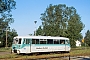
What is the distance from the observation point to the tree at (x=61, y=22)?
57812 mm

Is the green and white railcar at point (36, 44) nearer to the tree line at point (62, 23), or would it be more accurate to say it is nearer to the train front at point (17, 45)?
the train front at point (17, 45)

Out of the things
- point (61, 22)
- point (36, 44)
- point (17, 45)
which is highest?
point (61, 22)

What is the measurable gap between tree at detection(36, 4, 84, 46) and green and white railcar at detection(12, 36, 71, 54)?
26521 millimetres

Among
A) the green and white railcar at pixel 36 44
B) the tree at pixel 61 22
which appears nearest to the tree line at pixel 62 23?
the tree at pixel 61 22

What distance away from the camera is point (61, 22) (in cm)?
6006

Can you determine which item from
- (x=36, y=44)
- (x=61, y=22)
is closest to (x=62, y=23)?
(x=61, y=22)

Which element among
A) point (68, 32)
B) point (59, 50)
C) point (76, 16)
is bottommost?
point (59, 50)

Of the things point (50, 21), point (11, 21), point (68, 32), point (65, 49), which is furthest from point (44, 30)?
point (65, 49)

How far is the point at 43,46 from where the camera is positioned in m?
28.7

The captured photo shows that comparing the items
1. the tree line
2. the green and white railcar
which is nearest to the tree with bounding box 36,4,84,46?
the tree line

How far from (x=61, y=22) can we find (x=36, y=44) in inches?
1299

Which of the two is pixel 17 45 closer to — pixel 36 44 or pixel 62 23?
Answer: pixel 36 44

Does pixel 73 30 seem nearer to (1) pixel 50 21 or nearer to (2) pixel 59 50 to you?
(1) pixel 50 21

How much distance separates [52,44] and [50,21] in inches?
1230
